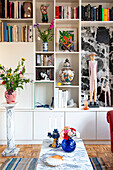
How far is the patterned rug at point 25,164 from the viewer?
266cm

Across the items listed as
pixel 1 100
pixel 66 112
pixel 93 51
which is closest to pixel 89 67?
pixel 93 51

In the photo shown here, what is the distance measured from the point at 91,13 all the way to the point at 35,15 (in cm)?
102

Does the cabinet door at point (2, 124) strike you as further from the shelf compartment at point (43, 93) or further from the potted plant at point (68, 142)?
the potted plant at point (68, 142)

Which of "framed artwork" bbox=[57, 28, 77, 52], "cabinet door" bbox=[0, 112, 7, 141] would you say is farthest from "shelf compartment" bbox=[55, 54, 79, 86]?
"cabinet door" bbox=[0, 112, 7, 141]

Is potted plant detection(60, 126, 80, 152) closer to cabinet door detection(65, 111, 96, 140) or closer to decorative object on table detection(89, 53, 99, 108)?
cabinet door detection(65, 111, 96, 140)

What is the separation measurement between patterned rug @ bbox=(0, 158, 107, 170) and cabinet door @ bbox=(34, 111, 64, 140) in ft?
2.12

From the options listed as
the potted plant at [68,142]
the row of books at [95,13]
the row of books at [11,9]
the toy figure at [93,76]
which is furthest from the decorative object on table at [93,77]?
the potted plant at [68,142]

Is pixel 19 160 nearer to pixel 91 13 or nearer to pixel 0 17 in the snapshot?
pixel 0 17

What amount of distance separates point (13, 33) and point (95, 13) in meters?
→ 1.50

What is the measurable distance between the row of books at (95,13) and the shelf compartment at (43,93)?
1.42 metres

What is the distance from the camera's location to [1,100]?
352cm

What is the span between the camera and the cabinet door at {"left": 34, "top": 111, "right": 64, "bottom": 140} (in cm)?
353

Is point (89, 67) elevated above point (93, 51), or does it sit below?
below

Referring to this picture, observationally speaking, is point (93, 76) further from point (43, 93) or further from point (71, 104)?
point (43, 93)
